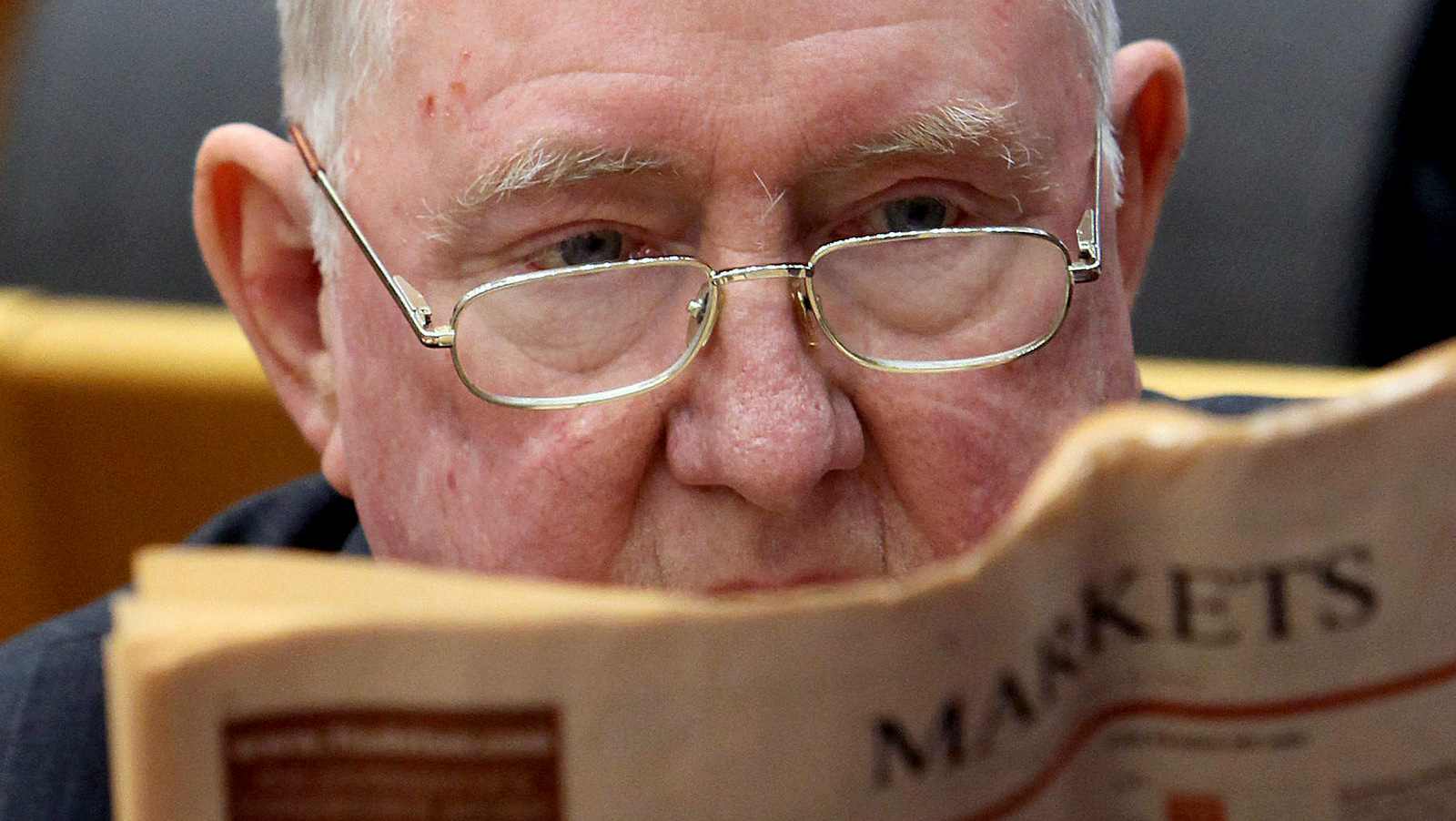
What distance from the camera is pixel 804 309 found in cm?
98

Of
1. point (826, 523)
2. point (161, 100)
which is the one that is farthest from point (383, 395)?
point (161, 100)

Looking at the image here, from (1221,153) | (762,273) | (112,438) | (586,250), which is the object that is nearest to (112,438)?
(112,438)

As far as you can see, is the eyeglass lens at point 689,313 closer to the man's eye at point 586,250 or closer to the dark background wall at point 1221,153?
the man's eye at point 586,250

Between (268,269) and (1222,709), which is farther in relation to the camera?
(268,269)

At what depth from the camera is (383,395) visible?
1097 mm

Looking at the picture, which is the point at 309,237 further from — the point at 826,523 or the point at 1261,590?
the point at 1261,590

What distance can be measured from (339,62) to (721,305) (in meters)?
0.33

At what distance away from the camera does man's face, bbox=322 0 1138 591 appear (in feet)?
3.18

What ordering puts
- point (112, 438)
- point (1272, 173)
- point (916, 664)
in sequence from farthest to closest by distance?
1. point (1272, 173)
2. point (112, 438)
3. point (916, 664)

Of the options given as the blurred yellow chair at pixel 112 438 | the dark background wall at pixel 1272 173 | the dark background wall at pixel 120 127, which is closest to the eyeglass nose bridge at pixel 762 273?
the blurred yellow chair at pixel 112 438

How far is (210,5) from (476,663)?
2.20 metres

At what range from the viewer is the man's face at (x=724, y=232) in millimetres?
969

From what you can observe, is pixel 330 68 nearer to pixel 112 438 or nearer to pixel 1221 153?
pixel 112 438

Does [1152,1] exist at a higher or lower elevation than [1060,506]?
higher
